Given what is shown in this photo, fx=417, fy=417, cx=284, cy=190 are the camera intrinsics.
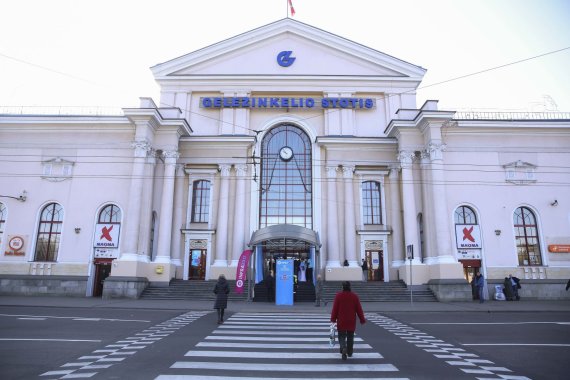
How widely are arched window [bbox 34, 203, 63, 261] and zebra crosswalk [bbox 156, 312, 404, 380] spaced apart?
20.3 meters

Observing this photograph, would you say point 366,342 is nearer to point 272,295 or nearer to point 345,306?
point 345,306

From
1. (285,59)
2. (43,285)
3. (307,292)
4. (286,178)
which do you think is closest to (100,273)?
(43,285)

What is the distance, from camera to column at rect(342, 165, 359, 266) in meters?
28.7

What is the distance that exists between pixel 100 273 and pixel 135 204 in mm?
5622

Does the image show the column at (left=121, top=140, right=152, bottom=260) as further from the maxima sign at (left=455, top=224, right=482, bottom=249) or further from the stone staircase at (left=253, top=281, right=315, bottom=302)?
the maxima sign at (left=455, top=224, right=482, bottom=249)

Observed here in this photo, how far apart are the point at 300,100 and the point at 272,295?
14.9 metres

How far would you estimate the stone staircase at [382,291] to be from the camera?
979 inches

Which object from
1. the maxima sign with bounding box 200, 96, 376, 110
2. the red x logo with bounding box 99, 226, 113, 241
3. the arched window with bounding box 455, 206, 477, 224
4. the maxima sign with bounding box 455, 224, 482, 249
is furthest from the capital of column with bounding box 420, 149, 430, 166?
the red x logo with bounding box 99, 226, 113, 241

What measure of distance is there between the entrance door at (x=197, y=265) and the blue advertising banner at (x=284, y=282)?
8.52m

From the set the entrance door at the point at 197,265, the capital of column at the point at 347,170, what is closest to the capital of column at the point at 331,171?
the capital of column at the point at 347,170

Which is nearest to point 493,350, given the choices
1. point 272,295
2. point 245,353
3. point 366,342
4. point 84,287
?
point 366,342

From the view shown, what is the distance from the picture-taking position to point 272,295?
82.7 ft

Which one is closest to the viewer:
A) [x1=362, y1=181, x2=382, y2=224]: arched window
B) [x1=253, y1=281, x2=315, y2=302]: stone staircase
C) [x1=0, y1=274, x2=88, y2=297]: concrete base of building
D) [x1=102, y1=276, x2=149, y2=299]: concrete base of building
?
[x1=102, y1=276, x2=149, y2=299]: concrete base of building

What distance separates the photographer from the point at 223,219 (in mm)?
29422
